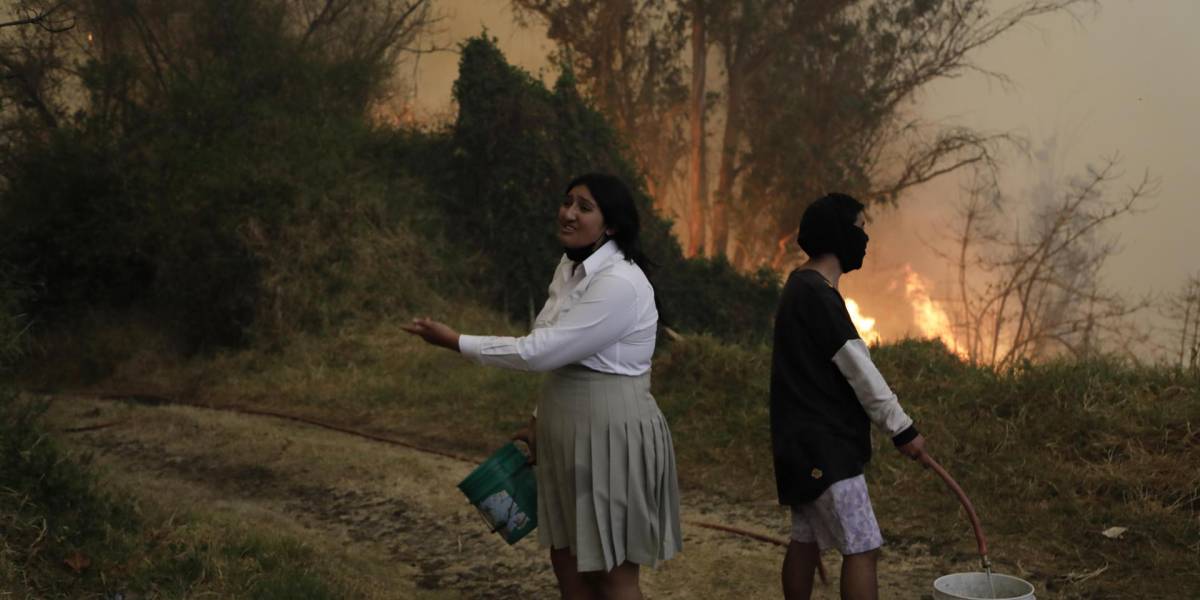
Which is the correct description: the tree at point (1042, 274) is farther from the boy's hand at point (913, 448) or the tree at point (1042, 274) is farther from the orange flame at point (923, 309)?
the boy's hand at point (913, 448)

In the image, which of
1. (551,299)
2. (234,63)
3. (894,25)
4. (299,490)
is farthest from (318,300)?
(894,25)

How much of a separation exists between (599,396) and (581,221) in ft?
1.64

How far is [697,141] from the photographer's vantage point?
2472 centimetres

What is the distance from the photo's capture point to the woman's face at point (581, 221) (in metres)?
3.05

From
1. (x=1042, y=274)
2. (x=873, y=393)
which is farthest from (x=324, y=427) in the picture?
(x=1042, y=274)

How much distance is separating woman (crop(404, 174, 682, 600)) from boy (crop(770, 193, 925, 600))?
0.39m

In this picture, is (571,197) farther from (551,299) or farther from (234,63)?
(234,63)

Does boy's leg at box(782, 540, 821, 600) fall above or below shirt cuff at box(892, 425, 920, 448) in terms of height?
below

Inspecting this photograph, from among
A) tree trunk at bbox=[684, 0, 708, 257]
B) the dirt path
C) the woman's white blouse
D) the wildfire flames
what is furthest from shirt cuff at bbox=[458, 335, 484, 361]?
tree trunk at bbox=[684, 0, 708, 257]

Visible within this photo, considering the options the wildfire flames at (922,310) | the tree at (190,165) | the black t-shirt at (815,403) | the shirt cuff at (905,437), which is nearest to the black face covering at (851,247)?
the black t-shirt at (815,403)

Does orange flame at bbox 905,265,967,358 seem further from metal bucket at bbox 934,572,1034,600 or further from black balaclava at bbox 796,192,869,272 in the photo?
black balaclava at bbox 796,192,869,272

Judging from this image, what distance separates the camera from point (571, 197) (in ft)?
10.2

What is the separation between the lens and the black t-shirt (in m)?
3.10

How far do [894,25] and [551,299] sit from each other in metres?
Answer: 22.9
